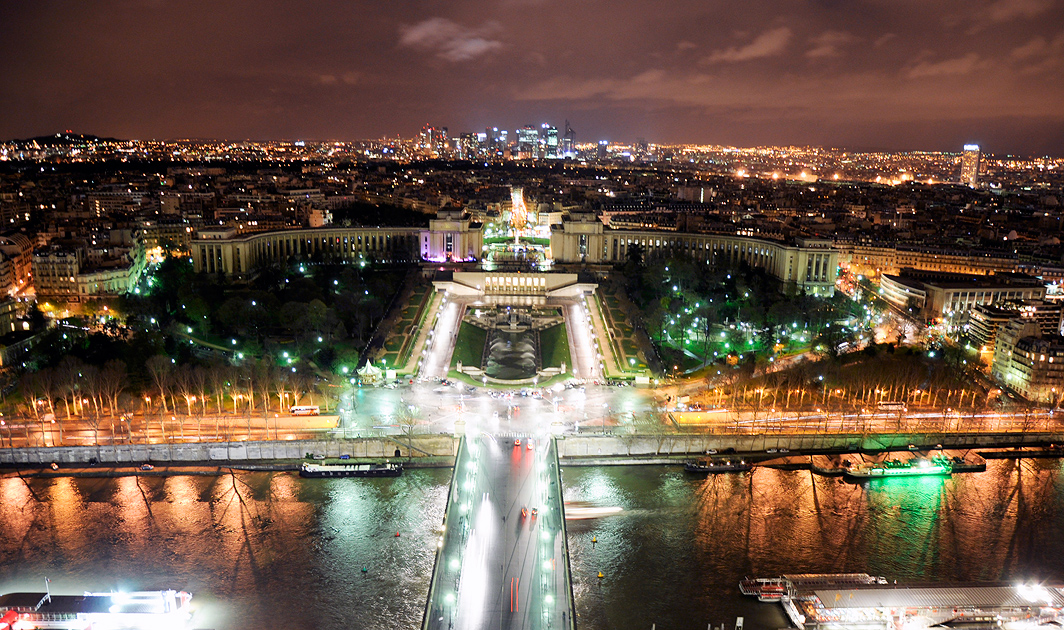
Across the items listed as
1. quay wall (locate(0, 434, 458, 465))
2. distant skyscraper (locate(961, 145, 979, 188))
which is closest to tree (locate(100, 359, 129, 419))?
quay wall (locate(0, 434, 458, 465))

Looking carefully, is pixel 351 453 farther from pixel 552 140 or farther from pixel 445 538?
pixel 552 140

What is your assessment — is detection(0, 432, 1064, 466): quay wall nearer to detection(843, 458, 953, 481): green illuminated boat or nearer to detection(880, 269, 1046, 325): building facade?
detection(843, 458, 953, 481): green illuminated boat

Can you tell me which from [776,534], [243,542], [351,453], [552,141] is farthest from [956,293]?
[552,141]

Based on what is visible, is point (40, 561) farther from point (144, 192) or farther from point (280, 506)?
point (144, 192)

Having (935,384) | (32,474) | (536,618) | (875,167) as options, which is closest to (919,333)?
(935,384)

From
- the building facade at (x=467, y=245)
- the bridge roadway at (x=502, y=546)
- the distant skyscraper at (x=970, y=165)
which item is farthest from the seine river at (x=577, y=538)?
the distant skyscraper at (x=970, y=165)

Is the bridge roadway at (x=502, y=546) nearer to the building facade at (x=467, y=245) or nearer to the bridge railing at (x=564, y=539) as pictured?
the bridge railing at (x=564, y=539)
